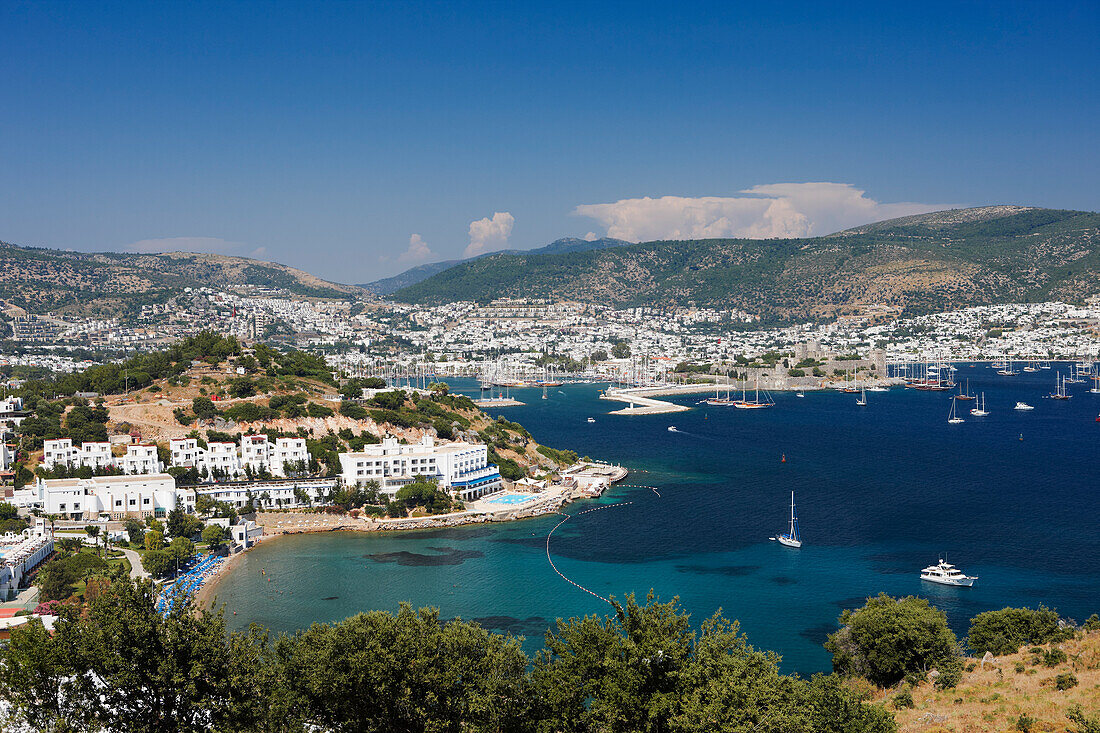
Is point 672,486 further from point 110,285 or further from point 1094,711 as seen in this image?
point 110,285

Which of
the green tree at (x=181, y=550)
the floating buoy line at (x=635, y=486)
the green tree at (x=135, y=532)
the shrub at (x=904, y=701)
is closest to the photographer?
the shrub at (x=904, y=701)

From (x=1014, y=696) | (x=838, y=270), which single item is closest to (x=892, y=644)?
(x=1014, y=696)

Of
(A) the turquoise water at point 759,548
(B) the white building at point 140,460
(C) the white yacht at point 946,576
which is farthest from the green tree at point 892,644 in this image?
(B) the white building at point 140,460

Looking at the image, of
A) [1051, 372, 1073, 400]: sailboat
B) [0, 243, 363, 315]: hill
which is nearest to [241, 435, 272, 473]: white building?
[1051, 372, 1073, 400]: sailboat

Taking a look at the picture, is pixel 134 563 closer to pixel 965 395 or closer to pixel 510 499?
pixel 510 499

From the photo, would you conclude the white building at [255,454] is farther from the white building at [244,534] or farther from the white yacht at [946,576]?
the white yacht at [946,576]

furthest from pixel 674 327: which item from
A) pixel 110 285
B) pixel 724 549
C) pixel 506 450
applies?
pixel 724 549

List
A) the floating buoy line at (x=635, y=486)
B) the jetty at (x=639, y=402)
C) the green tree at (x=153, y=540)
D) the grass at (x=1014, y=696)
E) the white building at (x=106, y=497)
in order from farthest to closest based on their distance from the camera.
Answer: the jetty at (x=639, y=402), the floating buoy line at (x=635, y=486), the white building at (x=106, y=497), the green tree at (x=153, y=540), the grass at (x=1014, y=696)
